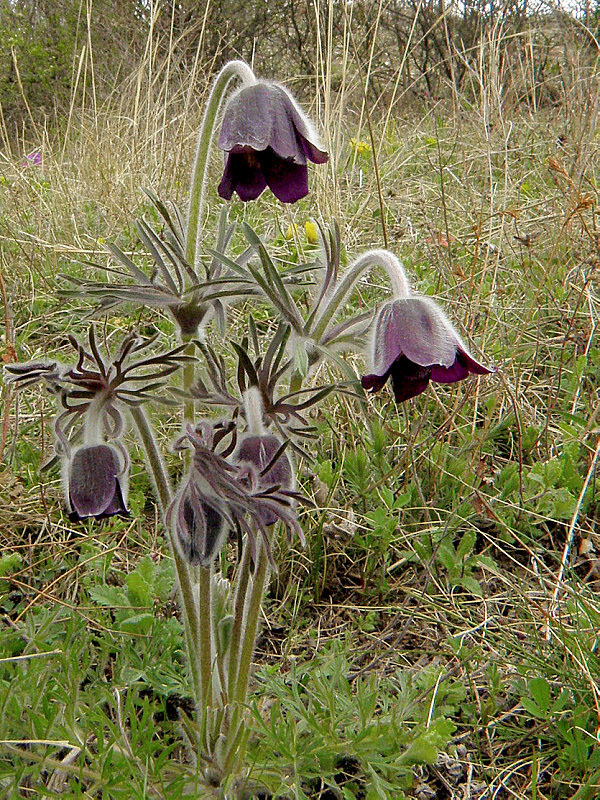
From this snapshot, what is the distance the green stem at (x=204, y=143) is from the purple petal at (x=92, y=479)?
13.1 inches

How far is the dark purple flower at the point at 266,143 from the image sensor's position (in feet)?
3.65

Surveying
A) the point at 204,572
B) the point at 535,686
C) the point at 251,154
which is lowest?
the point at 535,686

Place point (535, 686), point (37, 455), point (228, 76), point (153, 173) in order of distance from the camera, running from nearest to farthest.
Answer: point (228, 76), point (535, 686), point (37, 455), point (153, 173)

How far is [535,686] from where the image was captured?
1.33 metres

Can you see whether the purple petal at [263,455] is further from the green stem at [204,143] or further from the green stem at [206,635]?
the green stem at [204,143]

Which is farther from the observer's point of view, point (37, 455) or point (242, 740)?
point (37, 455)

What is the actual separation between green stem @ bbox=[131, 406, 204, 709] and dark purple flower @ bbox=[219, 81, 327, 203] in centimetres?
41

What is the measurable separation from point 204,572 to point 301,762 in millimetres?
371

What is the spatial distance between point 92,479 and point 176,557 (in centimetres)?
20

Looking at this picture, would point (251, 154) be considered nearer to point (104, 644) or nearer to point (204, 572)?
point (204, 572)

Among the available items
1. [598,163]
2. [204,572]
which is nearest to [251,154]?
[204,572]

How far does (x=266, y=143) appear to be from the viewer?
1106mm

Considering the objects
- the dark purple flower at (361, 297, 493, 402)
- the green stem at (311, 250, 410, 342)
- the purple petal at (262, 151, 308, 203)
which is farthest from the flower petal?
the purple petal at (262, 151, 308, 203)

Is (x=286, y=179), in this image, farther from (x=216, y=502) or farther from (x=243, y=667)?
(x=243, y=667)
